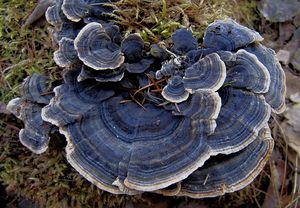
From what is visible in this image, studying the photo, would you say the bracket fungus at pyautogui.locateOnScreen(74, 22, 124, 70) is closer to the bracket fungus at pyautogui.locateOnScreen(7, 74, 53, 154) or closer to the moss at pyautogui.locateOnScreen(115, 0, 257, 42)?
the moss at pyautogui.locateOnScreen(115, 0, 257, 42)

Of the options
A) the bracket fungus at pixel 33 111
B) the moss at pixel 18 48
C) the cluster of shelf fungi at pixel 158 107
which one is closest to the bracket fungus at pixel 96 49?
the cluster of shelf fungi at pixel 158 107

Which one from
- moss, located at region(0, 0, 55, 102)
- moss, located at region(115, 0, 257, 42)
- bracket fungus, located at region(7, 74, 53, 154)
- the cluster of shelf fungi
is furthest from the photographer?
moss, located at region(0, 0, 55, 102)

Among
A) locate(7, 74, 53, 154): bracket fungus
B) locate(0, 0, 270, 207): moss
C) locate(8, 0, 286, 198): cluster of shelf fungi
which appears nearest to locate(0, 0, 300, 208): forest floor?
locate(0, 0, 270, 207): moss

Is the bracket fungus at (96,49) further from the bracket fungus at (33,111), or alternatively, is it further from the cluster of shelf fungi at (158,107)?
the bracket fungus at (33,111)

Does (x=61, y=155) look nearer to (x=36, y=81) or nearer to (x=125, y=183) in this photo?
(x=36, y=81)

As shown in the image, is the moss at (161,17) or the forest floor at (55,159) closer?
the moss at (161,17)

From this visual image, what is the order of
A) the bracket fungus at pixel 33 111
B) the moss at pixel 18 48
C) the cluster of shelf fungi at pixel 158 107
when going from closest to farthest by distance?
the cluster of shelf fungi at pixel 158 107 → the bracket fungus at pixel 33 111 → the moss at pixel 18 48

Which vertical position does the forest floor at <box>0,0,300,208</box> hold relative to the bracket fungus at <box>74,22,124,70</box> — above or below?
below

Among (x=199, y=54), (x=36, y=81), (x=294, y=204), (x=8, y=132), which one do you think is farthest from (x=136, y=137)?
(x=294, y=204)
